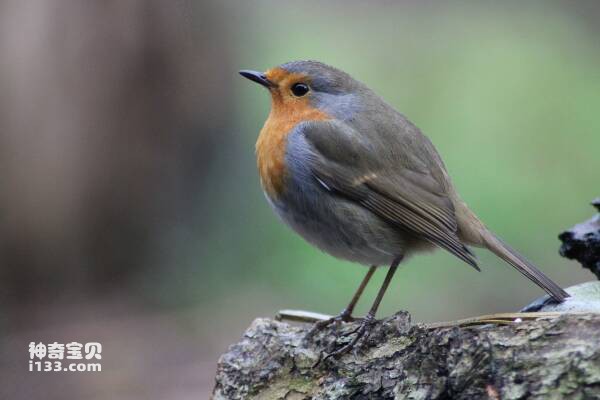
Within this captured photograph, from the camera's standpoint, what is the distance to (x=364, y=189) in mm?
3703

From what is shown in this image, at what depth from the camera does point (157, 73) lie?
6.64m

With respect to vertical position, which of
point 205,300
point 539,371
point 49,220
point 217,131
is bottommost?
point 539,371

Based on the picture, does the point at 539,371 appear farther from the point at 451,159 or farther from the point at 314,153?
the point at 451,159

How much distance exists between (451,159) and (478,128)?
0.84 m

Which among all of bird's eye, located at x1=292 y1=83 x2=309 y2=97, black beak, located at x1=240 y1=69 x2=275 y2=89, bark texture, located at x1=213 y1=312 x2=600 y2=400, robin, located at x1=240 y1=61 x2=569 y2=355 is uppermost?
black beak, located at x1=240 y1=69 x2=275 y2=89

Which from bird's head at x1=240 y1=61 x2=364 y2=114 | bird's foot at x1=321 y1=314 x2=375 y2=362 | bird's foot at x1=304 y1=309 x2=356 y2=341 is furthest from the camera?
bird's head at x1=240 y1=61 x2=364 y2=114

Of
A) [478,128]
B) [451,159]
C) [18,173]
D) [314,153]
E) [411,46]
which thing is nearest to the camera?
[314,153]

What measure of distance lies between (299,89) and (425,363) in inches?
67.4

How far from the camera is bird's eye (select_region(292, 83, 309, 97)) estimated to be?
4023mm

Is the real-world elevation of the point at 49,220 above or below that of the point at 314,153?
above

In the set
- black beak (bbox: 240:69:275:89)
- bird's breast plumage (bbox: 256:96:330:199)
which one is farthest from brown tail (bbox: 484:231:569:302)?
black beak (bbox: 240:69:275:89)

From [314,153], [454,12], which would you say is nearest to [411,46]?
[454,12]

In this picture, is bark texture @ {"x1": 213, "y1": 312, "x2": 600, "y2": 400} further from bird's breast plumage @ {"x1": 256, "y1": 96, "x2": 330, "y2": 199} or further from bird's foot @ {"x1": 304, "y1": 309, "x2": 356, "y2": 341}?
bird's breast plumage @ {"x1": 256, "y1": 96, "x2": 330, "y2": 199}

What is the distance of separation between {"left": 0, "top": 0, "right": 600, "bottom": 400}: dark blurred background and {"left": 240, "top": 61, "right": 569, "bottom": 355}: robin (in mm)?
2504
